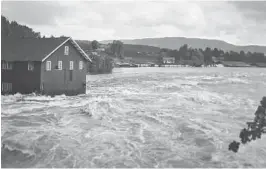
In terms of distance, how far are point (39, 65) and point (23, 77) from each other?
2168 mm

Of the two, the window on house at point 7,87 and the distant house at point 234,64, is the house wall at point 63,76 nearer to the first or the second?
the window on house at point 7,87

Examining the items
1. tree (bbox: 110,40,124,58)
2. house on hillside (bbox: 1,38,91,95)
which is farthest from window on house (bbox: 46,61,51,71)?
tree (bbox: 110,40,124,58)

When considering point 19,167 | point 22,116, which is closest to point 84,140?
point 19,167

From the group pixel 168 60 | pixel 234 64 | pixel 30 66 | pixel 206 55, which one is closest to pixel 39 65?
pixel 30 66

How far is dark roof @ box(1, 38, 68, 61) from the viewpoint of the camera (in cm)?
3094

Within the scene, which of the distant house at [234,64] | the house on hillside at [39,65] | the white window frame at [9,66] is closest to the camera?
the house on hillside at [39,65]

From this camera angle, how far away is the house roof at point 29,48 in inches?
1214

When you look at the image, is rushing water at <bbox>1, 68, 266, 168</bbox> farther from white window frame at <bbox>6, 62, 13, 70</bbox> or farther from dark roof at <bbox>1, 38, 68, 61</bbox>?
dark roof at <bbox>1, 38, 68, 61</bbox>

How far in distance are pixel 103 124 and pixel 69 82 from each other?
50.1 feet

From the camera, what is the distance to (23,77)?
30.9 m

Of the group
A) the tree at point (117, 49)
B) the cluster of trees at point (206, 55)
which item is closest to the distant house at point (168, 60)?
the cluster of trees at point (206, 55)

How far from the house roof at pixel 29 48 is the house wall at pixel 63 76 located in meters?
0.70

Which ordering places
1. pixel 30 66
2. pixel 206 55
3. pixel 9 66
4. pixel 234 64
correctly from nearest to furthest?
pixel 30 66 → pixel 9 66 → pixel 234 64 → pixel 206 55

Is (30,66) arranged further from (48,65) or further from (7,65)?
(7,65)
